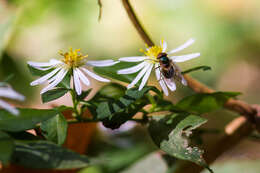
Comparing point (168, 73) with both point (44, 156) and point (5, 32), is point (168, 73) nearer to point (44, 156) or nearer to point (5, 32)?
point (44, 156)

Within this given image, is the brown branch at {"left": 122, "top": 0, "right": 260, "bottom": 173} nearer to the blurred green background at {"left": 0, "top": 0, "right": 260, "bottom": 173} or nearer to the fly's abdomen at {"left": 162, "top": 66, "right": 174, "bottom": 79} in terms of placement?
the fly's abdomen at {"left": 162, "top": 66, "right": 174, "bottom": 79}


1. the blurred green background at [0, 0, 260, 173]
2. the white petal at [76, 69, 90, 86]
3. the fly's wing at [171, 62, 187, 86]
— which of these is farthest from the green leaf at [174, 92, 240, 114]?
the blurred green background at [0, 0, 260, 173]

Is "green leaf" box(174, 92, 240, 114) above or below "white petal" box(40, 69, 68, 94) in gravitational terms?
below

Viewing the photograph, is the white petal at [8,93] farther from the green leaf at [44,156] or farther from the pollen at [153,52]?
the pollen at [153,52]

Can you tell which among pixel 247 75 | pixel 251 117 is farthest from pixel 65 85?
pixel 247 75

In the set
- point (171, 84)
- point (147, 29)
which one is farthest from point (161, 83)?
point (147, 29)

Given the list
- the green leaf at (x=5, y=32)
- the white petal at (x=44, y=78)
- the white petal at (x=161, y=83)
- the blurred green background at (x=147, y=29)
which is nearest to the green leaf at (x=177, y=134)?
the white petal at (x=161, y=83)
